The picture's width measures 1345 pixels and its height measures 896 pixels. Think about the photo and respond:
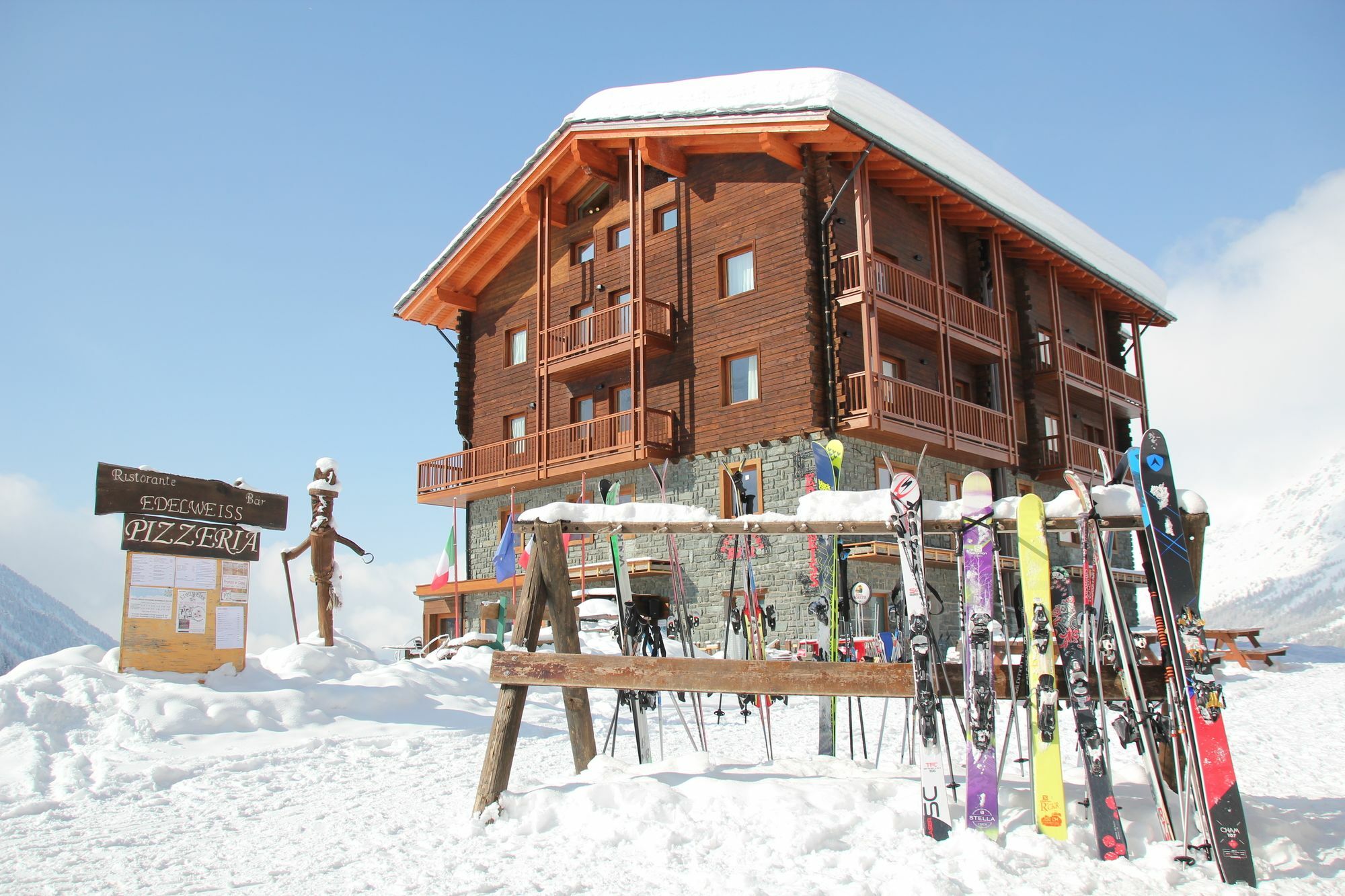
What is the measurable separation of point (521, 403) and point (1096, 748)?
20108 mm

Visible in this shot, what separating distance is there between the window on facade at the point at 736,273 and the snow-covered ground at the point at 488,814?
468 inches

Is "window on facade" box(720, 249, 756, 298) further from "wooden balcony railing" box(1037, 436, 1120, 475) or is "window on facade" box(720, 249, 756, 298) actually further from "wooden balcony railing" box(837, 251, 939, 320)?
"wooden balcony railing" box(1037, 436, 1120, 475)

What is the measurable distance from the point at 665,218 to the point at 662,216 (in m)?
0.12

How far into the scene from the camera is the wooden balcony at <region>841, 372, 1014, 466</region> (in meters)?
17.7

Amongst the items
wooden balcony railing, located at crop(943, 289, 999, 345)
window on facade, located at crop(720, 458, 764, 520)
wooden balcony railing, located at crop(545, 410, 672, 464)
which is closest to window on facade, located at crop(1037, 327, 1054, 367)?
wooden balcony railing, located at crop(943, 289, 999, 345)

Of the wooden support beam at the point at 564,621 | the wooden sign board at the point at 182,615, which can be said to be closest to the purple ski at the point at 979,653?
the wooden support beam at the point at 564,621

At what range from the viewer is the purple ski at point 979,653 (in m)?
4.75

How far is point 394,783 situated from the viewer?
6.93m

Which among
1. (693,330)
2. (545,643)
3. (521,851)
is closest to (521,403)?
(693,330)

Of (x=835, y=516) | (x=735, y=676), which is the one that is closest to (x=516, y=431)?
(x=835, y=516)

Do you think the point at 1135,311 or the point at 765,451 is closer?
the point at 765,451

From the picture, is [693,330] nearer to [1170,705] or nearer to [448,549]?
[448,549]

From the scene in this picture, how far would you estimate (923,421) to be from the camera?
739 inches

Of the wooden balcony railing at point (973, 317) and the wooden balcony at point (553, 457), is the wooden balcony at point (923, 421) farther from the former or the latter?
the wooden balcony at point (553, 457)
